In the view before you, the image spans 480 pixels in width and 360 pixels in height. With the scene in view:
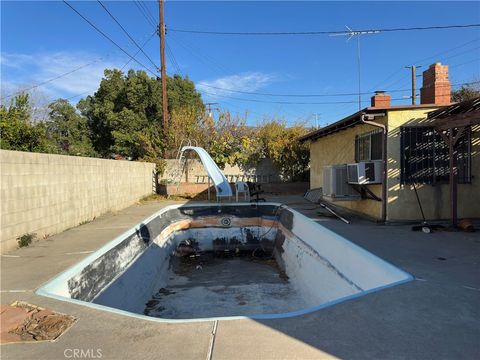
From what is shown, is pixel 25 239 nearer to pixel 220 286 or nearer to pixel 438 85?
pixel 220 286

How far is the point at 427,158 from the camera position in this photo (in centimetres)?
987

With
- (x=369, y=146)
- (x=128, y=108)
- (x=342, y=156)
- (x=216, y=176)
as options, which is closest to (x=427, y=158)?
(x=369, y=146)

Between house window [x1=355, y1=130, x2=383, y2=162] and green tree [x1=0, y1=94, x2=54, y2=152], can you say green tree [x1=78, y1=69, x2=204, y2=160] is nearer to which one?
green tree [x1=0, y1=94, x2=54, y2=152]

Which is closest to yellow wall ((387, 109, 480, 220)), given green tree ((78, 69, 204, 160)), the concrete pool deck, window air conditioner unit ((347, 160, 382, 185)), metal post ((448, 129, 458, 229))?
window air conditioner unit ((347, 160, 382, 185))

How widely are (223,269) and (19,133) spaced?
7.45 metres

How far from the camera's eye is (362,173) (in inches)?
397

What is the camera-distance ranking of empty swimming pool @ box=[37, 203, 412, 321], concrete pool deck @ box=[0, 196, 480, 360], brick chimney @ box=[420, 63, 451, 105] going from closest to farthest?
concrete pool deck @ box=[0, 196, 480, 360] → empty swimming pool @ box=[37, 203, 412, 321] → brick chimney @ box=[420, 63, 451, 105]

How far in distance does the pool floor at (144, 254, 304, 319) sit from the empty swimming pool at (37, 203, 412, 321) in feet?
0.06

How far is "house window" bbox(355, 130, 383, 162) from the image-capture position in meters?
10.4

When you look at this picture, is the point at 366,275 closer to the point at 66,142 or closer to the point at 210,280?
the point at 210,280

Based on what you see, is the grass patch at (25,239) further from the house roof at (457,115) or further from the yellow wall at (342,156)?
the house roof at (457,115)

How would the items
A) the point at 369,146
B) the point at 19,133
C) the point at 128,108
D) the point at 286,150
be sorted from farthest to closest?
1. the point at 128,108
2. the point at 286,150
3. the point at 19,133
4. the point at 369,146

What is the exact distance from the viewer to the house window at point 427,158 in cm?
978

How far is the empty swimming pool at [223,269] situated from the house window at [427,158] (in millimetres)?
3000
